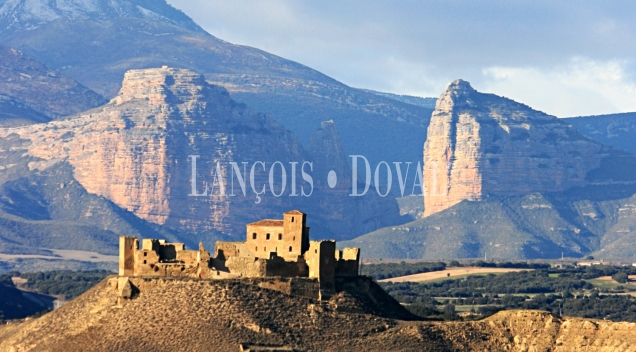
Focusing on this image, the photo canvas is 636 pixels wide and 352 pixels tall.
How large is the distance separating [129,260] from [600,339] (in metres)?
29.7

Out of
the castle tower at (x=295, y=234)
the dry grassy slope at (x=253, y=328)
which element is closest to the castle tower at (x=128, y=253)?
the dry grassy slope at (x=253, y=328)

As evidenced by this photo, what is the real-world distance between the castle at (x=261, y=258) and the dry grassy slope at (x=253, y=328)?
2.33 metres

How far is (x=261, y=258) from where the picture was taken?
5266 inches

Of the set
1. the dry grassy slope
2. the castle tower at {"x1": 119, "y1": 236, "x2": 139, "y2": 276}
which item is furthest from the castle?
the dry grassy slope

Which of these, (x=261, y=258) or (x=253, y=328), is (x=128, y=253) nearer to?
(x=261, y=258)

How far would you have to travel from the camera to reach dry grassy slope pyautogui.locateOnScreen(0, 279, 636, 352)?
126 m

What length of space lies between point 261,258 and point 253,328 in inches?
326

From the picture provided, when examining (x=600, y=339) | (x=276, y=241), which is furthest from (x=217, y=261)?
(x=600, y=339)

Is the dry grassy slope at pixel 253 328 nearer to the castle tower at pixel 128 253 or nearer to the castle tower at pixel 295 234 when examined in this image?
the castle tower at pixel 128 253

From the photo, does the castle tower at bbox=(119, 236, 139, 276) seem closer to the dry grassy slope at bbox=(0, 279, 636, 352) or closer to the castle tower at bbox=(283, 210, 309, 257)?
the dry grassy slope at bbox=(0, 279, 636, 352)

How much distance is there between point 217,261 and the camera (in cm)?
13550

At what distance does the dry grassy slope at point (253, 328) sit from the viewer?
412 feet

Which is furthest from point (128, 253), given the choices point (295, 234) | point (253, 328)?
point (253, 328)

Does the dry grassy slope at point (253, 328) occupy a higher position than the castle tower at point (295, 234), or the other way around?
the castle tower at point (295, 234)
